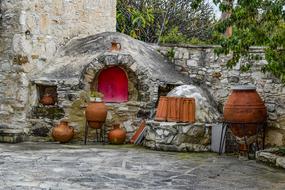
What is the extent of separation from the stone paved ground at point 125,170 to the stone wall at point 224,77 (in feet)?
3.04

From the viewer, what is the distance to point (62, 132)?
827cm

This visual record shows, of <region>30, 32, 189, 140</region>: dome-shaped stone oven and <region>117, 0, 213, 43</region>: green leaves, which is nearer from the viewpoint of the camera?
<region>30, 32, 189, 140</region>: dome-shaped stone oven

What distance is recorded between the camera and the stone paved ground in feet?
16.4

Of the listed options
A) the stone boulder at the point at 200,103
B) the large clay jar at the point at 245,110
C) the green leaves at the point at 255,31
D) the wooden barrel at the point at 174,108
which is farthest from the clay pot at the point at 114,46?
the green leaves at the point at 255,31

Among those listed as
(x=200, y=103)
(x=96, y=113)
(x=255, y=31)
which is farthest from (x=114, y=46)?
(x=255, y=31)

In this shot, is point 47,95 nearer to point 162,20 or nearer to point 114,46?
point 114,46

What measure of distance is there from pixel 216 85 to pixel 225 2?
300 cm

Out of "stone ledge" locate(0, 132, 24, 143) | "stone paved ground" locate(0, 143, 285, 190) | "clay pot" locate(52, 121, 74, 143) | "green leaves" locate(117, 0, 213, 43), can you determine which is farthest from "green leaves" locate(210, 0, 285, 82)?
"green leaves" locate(117, 0, 213, 43)

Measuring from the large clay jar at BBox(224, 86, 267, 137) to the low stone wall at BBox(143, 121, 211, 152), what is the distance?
61cm

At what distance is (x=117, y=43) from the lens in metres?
8.74

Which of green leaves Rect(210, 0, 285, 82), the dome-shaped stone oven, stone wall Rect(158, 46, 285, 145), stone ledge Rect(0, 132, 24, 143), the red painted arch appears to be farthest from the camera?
the red painted arch

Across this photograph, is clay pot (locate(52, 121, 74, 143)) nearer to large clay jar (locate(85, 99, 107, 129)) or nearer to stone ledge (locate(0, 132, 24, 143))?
large clay jar (locate(85, 99, 107, 129))

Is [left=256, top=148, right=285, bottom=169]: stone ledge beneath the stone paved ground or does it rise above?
above

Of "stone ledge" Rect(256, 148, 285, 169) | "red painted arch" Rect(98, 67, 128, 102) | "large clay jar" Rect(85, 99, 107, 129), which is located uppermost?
"red painted arch" Rect(98, 67, 128, 102)
